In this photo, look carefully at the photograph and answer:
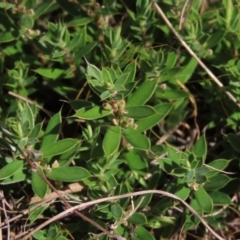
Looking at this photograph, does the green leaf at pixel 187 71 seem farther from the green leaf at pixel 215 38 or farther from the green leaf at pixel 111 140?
the green leaf at pixel 111 140

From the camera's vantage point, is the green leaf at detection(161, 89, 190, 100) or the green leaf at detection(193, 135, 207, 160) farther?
the green leaf at detection(161, 89, 190, 100)

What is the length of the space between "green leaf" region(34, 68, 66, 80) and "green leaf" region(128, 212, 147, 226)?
2.05ft

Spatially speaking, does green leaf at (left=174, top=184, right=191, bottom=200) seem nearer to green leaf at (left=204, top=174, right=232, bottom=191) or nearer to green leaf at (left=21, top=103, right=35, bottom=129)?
green leaf at (left=204, top=174, right=232, bottom=191)

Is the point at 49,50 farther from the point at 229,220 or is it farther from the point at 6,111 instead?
the point at 229,220

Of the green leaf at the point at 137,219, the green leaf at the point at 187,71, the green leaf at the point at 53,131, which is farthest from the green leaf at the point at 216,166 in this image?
the green leaf at the point at 53,131

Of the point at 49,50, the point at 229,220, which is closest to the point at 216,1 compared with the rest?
the point at 49,50

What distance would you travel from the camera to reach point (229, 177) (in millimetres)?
2090

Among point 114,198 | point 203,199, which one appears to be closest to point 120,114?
point 114,198

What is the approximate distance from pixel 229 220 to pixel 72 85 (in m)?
0.82

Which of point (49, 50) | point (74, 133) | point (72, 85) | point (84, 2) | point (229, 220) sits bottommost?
point (229, 220)

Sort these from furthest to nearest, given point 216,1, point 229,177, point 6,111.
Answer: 1. point 216,1
2. point 6,111
3. point 229,177

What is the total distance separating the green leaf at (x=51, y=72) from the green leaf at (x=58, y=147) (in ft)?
1.22

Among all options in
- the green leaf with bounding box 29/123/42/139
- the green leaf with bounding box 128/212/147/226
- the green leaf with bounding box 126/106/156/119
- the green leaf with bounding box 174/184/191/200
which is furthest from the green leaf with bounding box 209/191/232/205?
the green leaf with bounding box 29/123/42/139

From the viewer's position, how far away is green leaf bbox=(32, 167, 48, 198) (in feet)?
6.47
